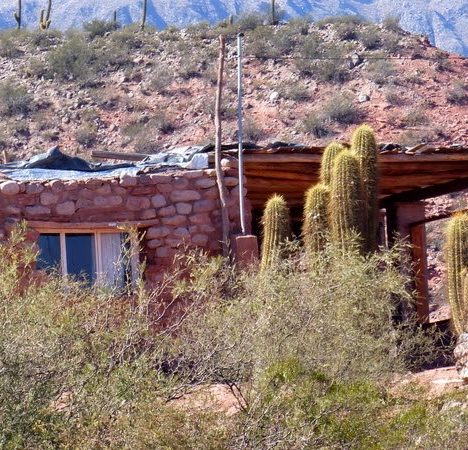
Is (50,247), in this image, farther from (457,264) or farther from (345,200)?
(457,264)

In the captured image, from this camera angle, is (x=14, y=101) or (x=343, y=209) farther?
(x=14, y=101)

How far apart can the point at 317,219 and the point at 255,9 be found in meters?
81.0

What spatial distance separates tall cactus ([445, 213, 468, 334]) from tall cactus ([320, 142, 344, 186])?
158 centimetres

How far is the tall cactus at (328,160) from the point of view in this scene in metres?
13.2

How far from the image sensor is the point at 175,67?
36.9m

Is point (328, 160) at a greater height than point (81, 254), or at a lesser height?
greater

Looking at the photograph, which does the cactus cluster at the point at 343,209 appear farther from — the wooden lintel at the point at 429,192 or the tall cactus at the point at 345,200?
the wooden lintel at the point at 429,192

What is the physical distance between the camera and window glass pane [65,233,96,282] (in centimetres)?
1324

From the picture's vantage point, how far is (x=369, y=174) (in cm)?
1327

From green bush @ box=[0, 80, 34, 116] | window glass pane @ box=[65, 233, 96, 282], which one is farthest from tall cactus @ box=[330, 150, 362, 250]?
green bush @ box=[0, 80, 34, 116]

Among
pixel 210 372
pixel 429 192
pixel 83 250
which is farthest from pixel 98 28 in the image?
pixel 210 372

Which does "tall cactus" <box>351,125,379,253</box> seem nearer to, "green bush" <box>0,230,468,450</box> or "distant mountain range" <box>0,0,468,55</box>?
"green bush" <box>0,230,468,450</box>

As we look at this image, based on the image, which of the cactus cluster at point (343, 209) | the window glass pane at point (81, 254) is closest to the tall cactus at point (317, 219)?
the cactus cluster at point (343, 209)

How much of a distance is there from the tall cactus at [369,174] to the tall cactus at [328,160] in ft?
0.56
